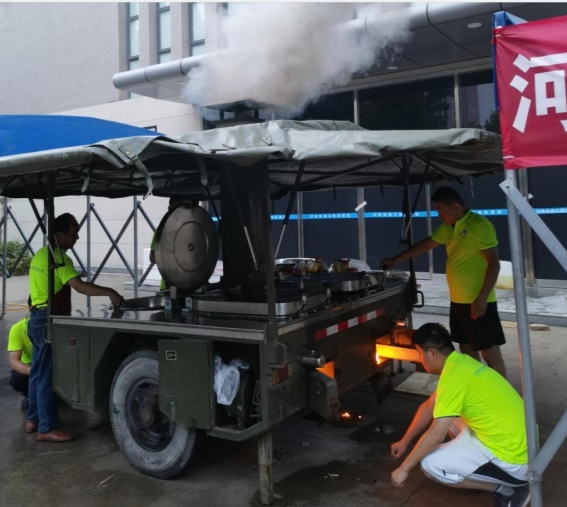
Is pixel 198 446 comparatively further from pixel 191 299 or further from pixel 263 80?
pixel 263 80

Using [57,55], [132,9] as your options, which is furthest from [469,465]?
[57,55]

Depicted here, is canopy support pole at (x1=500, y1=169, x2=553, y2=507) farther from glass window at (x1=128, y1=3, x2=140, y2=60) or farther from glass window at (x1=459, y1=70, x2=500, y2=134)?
glass window at (x1=128, y1=3, x2=140, y2=60)

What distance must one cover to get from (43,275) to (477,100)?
8.44 m

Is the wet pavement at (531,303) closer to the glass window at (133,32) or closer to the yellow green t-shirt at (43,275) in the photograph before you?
the yellow green t-shirt at (43,275)

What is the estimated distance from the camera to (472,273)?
4738mm

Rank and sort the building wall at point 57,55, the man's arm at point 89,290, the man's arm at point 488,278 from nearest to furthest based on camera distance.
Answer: the man's arm at point 89,290
the man's arm at point 488,278
the building wall at point 57,55

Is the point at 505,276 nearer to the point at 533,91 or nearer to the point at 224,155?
the point at 533,91

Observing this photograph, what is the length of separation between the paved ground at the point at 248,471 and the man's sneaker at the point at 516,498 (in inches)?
8.9

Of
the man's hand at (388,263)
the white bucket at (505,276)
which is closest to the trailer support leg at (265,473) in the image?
the man's hand at (388,263)

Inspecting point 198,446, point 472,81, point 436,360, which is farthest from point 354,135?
point 472,81

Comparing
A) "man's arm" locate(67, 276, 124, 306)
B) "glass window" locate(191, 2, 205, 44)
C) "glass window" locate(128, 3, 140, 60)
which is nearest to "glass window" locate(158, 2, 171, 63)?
"glass window" locate(191, 2, 205, 44)

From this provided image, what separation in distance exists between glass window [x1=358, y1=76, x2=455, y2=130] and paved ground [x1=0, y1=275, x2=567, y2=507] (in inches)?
258

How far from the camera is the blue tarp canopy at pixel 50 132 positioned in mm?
5578

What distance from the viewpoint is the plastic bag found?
3.44 metres
